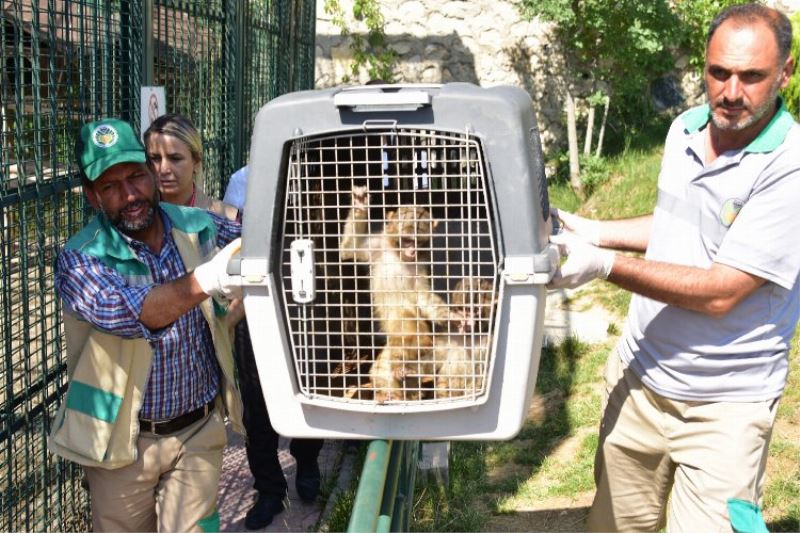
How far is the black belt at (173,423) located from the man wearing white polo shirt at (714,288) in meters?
1.23

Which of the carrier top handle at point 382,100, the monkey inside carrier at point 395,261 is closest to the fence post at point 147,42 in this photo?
the monkey inside carrier at point 395,261

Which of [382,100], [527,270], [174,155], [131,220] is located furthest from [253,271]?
[174,155]

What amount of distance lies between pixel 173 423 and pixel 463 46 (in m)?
8.61

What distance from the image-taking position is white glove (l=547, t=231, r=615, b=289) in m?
2.28

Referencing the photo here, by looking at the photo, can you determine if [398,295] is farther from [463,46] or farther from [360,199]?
[463,46]

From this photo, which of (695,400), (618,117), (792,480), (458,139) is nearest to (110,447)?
(458,139)

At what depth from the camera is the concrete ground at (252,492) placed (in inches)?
170

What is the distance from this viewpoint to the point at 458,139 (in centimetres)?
201

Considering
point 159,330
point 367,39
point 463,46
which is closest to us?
point 159,330

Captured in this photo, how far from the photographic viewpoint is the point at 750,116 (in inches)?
104

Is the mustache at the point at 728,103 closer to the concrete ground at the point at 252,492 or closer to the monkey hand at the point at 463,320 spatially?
the monkey hand at the point at 463,320

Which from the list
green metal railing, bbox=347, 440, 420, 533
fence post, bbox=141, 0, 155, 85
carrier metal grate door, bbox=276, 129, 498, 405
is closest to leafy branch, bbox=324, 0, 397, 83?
fence post, bbox=141, 0, 155, 85

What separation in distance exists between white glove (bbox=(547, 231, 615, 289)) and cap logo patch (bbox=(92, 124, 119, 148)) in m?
1.30

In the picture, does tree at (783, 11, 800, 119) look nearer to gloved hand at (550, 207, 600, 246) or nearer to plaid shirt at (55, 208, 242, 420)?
gloved hand at (550, 207, 600, 246)
